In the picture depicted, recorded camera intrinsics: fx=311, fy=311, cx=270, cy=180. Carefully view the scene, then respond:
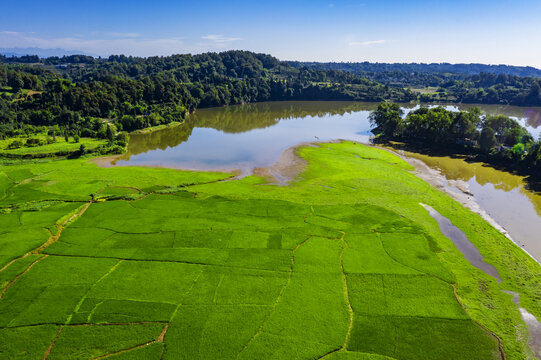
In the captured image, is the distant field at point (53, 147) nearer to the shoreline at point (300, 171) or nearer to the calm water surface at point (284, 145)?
the shoreline at point (300, 171)

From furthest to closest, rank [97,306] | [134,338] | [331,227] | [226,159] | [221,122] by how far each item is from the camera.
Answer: [221,122] → [226,159] → [331,227] → [97,306] → [134,338]

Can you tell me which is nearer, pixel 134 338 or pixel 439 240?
pixel 134 338

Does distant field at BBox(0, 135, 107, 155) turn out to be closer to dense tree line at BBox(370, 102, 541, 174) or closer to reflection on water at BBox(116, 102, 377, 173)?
reflection on water at BBox(116, 102, 377, 173)

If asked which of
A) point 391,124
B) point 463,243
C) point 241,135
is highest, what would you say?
point 391,124

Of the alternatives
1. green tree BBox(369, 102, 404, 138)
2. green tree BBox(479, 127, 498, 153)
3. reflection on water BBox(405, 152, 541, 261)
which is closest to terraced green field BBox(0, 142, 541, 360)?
reflection on water BBox(405, 152, 541, 261)

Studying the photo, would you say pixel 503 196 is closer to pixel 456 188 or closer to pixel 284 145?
pixel 456 188

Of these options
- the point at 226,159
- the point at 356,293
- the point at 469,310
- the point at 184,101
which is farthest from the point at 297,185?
the point at 184,101

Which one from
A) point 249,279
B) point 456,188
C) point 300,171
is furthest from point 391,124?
point 249,279

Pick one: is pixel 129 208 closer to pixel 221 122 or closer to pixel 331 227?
pixel 331 227
